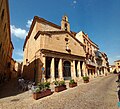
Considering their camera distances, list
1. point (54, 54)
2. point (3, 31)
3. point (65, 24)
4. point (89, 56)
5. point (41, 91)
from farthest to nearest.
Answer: point (89, 56), point (65, 24), point (54, 54), point (3, 31), point (41, 91)

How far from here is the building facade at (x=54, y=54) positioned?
16.0m

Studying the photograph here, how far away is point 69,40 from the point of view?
70.2ft

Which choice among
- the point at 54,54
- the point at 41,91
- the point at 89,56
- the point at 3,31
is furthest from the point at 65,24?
the point at 41,91

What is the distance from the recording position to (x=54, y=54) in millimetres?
17359

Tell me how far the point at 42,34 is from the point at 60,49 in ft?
14.5

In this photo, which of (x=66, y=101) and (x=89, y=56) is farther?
(x=89, y=56)

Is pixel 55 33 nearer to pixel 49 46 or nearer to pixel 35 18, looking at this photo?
pixel 49 46

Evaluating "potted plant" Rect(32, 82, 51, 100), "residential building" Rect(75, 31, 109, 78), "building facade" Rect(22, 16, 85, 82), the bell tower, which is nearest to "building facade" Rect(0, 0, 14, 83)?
"building facade" Rect(22, 16, 85, 82)

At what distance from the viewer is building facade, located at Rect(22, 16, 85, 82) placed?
16.0 meters

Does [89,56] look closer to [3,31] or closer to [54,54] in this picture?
[54,54]

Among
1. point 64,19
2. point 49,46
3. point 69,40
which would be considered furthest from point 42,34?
point 64,19

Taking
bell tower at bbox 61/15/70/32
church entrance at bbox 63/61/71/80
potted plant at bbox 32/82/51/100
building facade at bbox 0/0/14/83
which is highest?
bell tower at bbox 61/15/70/32

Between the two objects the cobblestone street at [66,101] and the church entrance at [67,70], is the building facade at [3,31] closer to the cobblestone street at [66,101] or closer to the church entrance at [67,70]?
the cobblestone street at [66,101]

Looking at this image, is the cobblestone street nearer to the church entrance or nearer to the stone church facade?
the stone church facade
